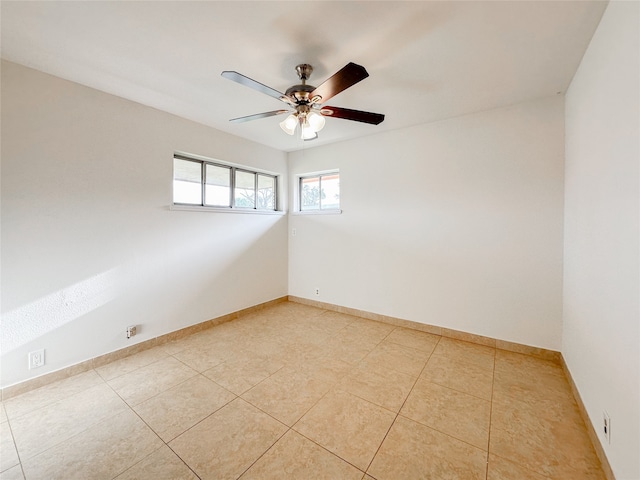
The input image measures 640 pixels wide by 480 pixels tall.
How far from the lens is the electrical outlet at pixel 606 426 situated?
4.27 feet

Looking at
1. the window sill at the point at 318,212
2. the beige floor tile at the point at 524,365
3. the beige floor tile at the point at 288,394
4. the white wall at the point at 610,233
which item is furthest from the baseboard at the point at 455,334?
the beige floor tile at the point at 288,394

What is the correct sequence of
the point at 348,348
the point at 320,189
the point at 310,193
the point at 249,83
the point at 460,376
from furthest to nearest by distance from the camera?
the point at 310,193, the point at 320,189, the point at 348,348, the point at 460,376, the point at 249,83

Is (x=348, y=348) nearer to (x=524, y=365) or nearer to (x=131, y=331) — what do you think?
(x=524, y=365)

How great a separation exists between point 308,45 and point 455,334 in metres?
3.16

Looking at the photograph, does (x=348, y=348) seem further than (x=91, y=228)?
Yes

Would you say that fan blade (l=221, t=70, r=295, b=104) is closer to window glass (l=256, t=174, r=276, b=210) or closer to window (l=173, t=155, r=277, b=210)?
window (l=173, t=155, r=277, b=210)

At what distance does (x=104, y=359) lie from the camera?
2.34 metres

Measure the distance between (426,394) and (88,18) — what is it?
134 inches

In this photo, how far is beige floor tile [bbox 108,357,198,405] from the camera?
192 centimetres

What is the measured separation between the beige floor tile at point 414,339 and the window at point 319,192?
6.31 feet

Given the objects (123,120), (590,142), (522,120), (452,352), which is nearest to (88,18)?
(123,120)

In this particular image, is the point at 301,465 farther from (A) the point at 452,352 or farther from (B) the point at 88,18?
(B) the point at 88,18

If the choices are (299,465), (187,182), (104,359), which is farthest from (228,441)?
(187,182)

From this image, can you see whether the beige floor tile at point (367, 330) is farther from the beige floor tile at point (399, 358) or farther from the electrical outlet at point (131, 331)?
the electrical outlet at point (131, 331)
